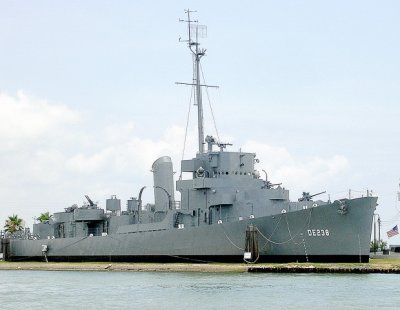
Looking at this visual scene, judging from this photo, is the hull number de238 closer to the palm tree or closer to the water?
the water

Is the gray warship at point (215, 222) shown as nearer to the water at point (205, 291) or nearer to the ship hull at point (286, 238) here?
the ship hull at point (286, 238)

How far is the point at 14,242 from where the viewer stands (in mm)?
72375

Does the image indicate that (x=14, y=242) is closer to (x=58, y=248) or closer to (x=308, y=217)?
(x=58, y=248)

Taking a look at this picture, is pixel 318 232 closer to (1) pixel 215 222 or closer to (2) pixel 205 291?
(1) pixel 215 222

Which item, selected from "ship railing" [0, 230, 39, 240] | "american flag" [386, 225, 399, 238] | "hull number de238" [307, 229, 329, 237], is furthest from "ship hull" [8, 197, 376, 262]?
"ship railing" [0, 230, 39, 240]

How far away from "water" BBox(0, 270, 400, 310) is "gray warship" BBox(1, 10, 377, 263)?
453 cm

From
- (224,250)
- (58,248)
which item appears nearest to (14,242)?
(58,248)

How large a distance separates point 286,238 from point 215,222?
571 cm

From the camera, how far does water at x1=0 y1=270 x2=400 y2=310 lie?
31.4m

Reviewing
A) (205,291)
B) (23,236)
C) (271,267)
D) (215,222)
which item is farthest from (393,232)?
(23,236)

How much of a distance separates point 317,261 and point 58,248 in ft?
84.8

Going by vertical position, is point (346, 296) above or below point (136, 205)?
below

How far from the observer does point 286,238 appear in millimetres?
46344

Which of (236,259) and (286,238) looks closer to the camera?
(286,238)
